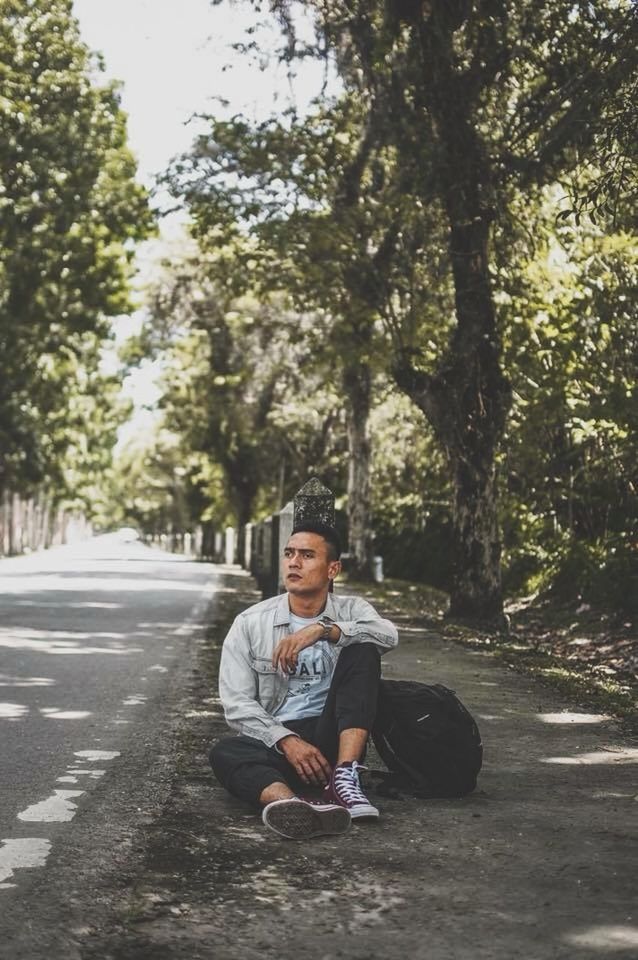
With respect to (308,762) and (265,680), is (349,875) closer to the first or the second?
(308,762)

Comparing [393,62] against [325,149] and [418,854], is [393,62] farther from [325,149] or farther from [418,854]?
[418,854]

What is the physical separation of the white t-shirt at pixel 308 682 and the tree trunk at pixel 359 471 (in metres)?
25.9

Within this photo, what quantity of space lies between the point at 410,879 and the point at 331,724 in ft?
4.70

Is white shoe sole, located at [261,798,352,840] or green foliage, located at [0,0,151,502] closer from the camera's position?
white shoe sole, located at [261,798,352,840]

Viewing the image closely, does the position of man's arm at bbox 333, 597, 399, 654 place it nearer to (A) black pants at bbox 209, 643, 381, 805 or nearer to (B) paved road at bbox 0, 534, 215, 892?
(A) black pants at bbox 209, 643, 381, 805

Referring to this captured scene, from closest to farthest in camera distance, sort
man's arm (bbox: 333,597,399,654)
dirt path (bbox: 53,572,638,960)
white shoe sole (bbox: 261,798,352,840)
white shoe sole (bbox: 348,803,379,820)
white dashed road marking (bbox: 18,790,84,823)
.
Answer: dirt path (bbox: 53,572,638,960) < white shoe sole (bbox: 261,798,352,840) < white shoe sole (bbox: 348,803,379,820) < white dashed road marking (bbox: 18,790,84,823) < man's arm (bbox: 333,597,399,654)

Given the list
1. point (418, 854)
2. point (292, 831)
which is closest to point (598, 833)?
point (418, 854)

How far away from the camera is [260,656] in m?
6.05

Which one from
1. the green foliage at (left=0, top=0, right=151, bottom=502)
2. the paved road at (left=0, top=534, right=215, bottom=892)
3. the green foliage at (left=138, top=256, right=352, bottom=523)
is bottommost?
the paved road at (left=0, top=534, right=215, bottom=892)

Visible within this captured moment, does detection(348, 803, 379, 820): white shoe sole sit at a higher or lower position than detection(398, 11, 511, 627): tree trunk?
lower

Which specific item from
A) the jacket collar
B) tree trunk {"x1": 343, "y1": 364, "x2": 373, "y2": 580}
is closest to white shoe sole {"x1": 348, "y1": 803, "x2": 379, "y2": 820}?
the jacket collar

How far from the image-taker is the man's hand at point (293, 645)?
232 inches

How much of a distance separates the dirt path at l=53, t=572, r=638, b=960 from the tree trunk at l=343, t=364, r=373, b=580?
992 inches

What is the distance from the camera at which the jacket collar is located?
20.0 feet
